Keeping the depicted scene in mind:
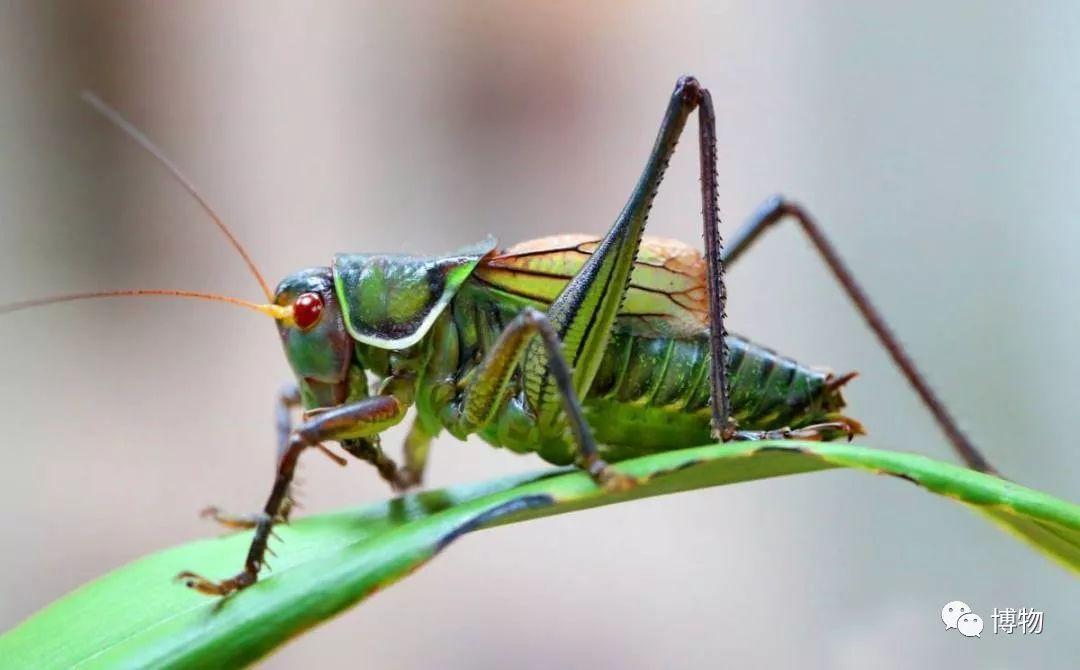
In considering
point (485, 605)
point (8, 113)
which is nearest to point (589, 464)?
point (485, 605)

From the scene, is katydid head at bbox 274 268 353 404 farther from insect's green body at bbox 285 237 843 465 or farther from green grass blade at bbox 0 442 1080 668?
green grass blade at bbox 0 442 1080 668

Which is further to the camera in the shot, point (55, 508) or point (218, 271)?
point (218, 271)

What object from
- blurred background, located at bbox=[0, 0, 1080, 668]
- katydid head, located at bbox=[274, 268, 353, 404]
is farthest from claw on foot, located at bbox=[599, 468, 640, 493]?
blurred background, located at bbox=[0, 0, 1080, 668]

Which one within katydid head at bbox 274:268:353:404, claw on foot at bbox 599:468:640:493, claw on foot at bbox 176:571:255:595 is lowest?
claw on foot at bbox 176:571:255:595

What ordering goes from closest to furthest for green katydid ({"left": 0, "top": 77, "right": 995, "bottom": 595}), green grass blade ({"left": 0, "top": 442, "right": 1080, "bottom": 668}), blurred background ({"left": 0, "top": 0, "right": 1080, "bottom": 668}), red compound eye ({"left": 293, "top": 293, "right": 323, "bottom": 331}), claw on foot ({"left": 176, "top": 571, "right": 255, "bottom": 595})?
green grass blade ({"left": 0, "top": 442, "right": 1080, "bottom": 668}) < claw on foot ({"left": 176, "top": 571, "right": 255, "bottom": 595}) < green katydid ({"left": 0, "top": 77, "right": 995, "bottom": 595}) < red compound eye ({"left": 293, "top": 293, "right": 323, "bottom": 331}) < blurred background ({"left": 0, "top": 0, "right": 1080, "bottom": 668})

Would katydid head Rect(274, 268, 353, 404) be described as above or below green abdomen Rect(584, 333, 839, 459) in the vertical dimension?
above

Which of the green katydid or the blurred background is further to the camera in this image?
the blurred background

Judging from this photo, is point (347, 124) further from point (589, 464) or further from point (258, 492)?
point (589, 464)

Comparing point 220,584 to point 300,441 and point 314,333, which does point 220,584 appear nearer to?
point 300,441

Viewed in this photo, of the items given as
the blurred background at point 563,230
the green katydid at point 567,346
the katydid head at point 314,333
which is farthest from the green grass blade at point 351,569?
the blurred background at point 563,230
